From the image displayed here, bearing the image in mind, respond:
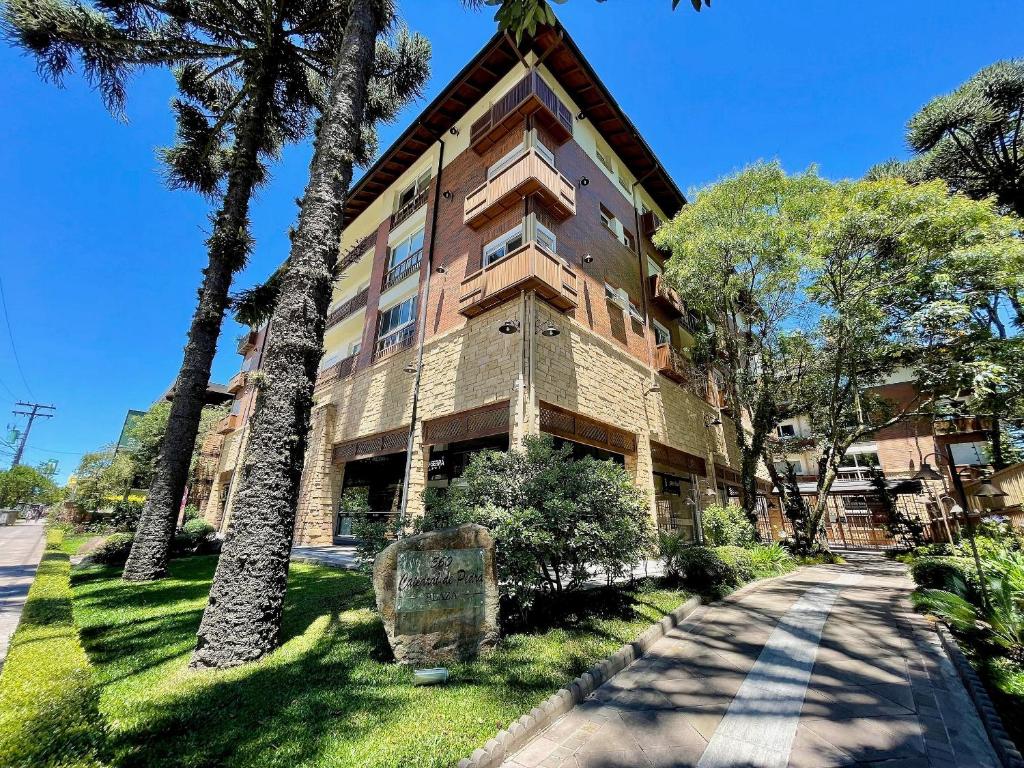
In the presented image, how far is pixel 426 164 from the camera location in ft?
54.9

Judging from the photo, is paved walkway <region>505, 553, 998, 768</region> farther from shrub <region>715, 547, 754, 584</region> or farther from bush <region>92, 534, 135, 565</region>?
bush <region>92, 534, 135, 565</region>

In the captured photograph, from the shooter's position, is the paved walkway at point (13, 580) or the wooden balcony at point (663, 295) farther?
the wooden balcony at point (663, 295)

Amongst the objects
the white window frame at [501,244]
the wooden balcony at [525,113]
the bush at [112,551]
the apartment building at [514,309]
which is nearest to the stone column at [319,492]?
the apartment building at [514,309]

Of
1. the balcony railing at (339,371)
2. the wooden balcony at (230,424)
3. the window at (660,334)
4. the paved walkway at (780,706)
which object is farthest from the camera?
the wooden balcony at (230,424)

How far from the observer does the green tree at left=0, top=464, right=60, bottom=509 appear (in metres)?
43.2

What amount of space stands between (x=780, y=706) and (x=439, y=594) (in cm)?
330

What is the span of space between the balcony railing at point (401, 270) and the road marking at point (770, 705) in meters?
14.4

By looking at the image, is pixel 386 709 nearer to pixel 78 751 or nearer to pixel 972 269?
pixel 78 751

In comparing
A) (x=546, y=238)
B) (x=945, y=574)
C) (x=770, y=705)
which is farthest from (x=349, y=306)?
(x=945, y=574)

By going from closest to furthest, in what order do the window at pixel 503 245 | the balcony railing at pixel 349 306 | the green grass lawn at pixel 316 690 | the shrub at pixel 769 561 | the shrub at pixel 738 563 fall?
the green grass lawn at pixel 316 690 → the shrub at pixel 738 563 → the shrub at pixel 769 561 → the window at pixel 503 245 → the balcony railing at pixel 349 306

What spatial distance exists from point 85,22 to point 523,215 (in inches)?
437

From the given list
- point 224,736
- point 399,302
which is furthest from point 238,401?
point 224,736

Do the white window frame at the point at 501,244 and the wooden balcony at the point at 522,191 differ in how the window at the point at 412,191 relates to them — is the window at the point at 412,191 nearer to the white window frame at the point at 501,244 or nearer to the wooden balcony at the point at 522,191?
the wooden balcony at the point at 522,191

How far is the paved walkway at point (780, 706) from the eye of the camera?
2766 mm
